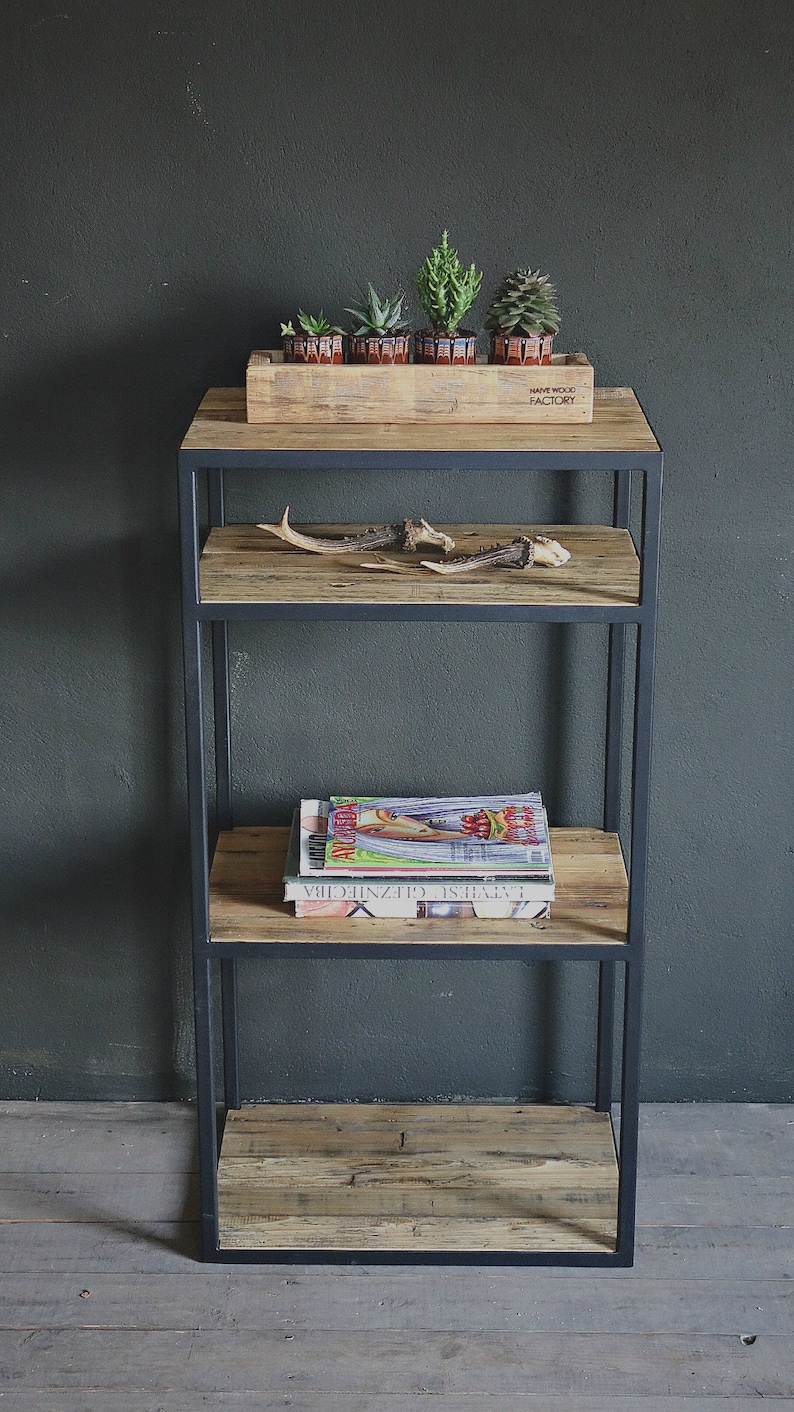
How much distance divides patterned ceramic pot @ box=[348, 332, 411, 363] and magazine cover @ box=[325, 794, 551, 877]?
2.61 feet

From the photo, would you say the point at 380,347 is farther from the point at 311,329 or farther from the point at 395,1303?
the point at 395,1303

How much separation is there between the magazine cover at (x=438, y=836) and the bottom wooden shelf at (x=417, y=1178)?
650mm

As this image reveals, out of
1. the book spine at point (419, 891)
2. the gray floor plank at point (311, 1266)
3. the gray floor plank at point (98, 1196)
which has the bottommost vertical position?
the gray floor plank at point (311, 1266)

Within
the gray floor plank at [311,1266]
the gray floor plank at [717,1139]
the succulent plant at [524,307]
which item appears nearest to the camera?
the succulent plant at [524,307]

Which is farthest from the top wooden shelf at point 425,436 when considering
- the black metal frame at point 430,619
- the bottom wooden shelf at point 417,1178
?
the bottom wooden shelf at point 417,1178

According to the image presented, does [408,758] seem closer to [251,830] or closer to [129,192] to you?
[251,830]

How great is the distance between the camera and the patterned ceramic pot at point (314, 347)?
221 cm

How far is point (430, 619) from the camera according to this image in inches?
85.0

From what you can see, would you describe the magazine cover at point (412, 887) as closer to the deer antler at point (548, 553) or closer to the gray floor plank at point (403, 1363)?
the deer antler at point (548, 553)

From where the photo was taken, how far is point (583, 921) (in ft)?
7.84

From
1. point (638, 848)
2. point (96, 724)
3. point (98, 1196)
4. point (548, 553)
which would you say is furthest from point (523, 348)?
point (98, 1196)

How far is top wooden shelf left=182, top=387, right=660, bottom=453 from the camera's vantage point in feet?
6.86

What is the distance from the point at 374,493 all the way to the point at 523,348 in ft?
1.60

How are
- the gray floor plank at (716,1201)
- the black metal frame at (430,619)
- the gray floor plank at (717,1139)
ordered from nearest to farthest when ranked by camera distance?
the black metal frame at (430,619) → the gray floor plank at (716,1201) → the gray floor plank at (717,1139)
